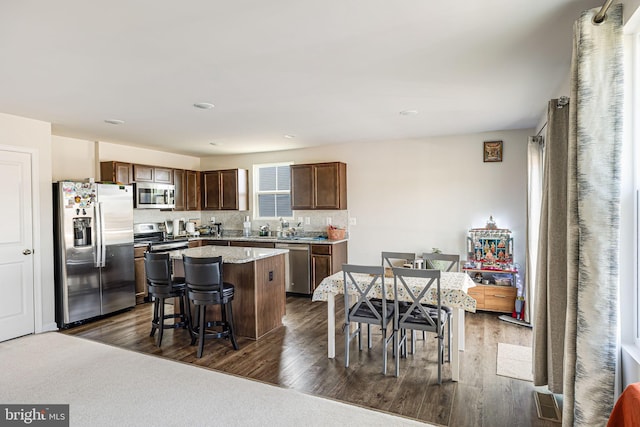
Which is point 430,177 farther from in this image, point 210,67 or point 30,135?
point 30,135

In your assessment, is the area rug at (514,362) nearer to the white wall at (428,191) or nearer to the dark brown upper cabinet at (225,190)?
the white wall at (428,191)

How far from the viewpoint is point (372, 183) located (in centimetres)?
588

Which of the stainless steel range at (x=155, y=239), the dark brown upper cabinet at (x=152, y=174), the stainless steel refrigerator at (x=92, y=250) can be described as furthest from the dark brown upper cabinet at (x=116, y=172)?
the stainless steel range at (x=155, y=239)

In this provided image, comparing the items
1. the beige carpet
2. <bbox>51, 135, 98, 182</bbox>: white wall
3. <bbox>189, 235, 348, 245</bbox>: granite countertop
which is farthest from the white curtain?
<bbox>51, 135, 98, 182</bbox>: white wall

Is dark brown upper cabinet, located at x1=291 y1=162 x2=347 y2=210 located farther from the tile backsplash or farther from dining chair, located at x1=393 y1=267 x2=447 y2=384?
dining chair, located at x1=393 y1=267 x2=447 y2=384

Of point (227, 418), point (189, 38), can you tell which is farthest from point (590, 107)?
point (227, 418)

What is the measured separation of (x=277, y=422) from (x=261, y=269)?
1.80m

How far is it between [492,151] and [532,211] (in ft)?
4.32

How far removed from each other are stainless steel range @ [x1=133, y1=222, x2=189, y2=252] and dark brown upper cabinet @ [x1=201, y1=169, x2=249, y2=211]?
0.97 m

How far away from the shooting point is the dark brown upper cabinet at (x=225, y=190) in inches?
263

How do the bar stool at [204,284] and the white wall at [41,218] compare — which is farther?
the white wall at [41,218]

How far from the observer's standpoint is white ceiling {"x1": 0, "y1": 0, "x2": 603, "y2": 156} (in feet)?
6.39

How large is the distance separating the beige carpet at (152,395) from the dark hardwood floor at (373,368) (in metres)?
0.15

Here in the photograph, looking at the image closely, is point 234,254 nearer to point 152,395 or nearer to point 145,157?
point 152,395
